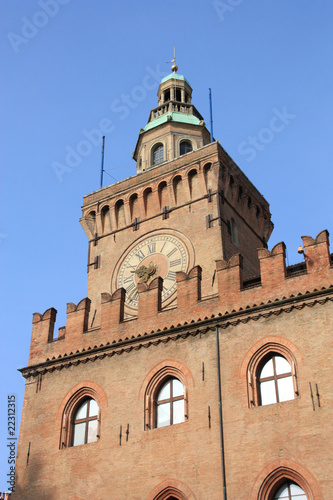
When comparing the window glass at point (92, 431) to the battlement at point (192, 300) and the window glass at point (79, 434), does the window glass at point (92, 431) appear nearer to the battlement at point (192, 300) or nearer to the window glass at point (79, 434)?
the window glass at point (79, 434)

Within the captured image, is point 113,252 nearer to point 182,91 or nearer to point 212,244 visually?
point 212,244

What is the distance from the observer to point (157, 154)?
3419 cm

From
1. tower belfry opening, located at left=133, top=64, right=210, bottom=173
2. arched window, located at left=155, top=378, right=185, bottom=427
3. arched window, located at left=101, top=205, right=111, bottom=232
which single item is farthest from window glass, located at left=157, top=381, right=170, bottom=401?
tower belfry opening, located at left=133, top=64, right=210, bottom=173

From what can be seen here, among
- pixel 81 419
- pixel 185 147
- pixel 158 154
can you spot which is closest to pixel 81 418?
pixel 81 419

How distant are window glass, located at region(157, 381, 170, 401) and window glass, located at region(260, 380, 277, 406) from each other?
10.2 ft

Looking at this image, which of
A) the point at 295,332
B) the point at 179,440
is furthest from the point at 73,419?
the point at 295,332

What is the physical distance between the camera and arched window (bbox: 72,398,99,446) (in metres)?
22.8

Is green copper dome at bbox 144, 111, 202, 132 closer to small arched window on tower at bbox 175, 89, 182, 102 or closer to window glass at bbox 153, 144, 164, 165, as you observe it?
window glass at bbox 153, 144, 164, 165

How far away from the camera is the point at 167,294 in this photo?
27.9 metres

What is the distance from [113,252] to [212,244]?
4.79 meters

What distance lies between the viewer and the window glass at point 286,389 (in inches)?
778

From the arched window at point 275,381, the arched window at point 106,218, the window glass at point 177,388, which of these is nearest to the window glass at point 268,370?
the arched window at point 275,381

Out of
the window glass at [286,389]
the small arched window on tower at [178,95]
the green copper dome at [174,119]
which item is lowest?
the window glass at [286,389]

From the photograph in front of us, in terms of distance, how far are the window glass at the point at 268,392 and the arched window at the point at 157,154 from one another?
15.8 metres
